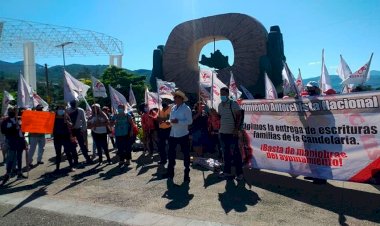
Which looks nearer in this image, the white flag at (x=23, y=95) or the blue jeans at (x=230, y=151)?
the blue jeans at (x=230, y=151)

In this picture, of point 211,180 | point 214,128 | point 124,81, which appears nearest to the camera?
point 211,180

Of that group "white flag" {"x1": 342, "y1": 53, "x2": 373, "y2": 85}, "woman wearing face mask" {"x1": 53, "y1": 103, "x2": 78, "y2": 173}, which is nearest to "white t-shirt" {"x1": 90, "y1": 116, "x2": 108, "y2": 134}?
"woman wearing face mask" {"x1": 53, "y1": 103, "x2": 78, "y2": 173}

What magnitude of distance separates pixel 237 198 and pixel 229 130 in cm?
150

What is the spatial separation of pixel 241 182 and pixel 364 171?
6.99ft

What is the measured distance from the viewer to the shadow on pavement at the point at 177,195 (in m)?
5.57

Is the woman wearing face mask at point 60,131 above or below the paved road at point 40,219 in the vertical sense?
above

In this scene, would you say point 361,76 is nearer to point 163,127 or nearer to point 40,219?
point 163,127

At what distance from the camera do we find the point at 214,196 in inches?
234

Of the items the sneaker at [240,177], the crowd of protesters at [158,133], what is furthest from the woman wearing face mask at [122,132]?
the sneaker at [240,177]

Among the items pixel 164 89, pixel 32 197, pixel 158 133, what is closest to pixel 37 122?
pixel 32 197

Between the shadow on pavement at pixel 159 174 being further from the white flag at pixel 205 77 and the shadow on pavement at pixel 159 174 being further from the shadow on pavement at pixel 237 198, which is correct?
the white flag at pixel 205 77

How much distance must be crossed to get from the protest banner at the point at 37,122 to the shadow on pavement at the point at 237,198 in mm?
4431

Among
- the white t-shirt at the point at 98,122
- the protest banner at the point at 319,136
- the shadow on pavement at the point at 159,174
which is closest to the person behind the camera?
A: the protest banner at the point at 319,136

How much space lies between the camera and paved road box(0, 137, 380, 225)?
4.88 meters
